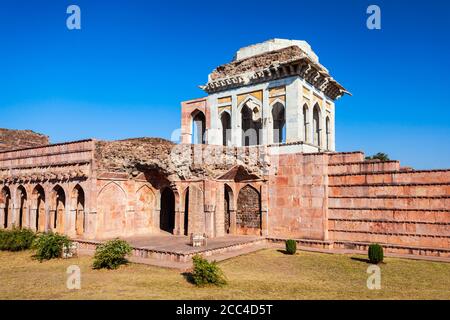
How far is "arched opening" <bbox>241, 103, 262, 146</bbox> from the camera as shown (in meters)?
27.5

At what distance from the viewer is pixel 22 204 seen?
25.6m

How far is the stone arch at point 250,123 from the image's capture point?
85.5 feet

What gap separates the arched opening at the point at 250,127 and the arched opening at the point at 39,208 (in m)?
14.3

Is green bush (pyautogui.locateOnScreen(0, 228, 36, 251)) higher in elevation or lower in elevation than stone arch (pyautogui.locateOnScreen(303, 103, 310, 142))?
lower

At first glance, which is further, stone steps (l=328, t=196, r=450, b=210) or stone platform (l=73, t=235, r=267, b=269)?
stone steps (l=328, t=196, r=450, b=210)

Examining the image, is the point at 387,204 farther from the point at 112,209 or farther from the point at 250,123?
the point at 112,209

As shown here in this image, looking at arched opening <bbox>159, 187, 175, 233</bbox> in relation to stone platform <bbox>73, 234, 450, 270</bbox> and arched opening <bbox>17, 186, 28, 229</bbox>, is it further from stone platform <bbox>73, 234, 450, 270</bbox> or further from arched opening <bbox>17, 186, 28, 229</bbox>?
arched opening <bbox>17, 186, 28, 229</bbox>

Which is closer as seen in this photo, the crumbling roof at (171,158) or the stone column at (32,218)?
the crumbling roof at (171,158)

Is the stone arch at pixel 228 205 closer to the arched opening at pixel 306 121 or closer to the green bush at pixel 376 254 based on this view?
the arched opening at pixel 306 121

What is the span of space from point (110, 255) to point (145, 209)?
966 cm

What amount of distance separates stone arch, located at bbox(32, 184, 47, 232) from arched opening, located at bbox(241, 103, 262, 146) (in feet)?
46.9

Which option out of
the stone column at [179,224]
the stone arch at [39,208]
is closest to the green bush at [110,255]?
the stone column at [179,224]

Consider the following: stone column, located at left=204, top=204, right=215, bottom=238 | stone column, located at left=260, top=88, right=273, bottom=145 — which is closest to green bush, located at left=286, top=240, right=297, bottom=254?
stone column, located at left=204, top=204, right=215, bottom=238

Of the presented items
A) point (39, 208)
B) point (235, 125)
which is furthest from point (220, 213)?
point (39, 208)
